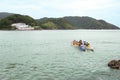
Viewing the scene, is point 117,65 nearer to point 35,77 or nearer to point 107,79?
point 107,79

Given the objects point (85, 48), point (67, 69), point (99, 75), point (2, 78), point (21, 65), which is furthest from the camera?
point (85, 48)

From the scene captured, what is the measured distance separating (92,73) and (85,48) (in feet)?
115

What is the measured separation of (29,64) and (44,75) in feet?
33.6

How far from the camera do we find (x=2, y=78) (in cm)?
3691

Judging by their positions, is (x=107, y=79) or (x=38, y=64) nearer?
(x=107, y=79)

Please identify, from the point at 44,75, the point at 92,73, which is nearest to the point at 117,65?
the point at 92,73

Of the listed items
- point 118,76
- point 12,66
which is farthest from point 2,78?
point 118,76

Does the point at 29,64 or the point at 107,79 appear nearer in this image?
the point at 107,79

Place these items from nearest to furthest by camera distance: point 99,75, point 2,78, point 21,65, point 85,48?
point 2,78 < point 99,75 < point 21,65 < point 85,48

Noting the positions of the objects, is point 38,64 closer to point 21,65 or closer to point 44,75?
point 21,65

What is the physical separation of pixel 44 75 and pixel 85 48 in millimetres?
37523

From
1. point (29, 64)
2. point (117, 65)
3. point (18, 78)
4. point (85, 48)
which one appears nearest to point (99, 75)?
point (117, 65)

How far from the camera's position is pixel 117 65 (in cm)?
4481

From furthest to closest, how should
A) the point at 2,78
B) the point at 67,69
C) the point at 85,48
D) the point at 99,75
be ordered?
1. the point at 85,48
2. the point at 67,69
3. the point at 99,75
4. the point at 2,78
